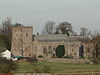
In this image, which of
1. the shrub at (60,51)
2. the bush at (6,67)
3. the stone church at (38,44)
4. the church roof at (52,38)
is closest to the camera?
the bush at (6,67)

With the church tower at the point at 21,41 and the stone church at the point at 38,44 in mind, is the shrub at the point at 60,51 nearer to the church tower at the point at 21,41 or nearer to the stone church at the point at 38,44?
the stone church at the point at 38,44

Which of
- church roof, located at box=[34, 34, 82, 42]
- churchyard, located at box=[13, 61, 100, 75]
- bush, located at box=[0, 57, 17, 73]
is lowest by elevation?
churchyard, located at box=[13, 61, 100, 75]

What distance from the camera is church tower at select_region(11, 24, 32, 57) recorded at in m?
117

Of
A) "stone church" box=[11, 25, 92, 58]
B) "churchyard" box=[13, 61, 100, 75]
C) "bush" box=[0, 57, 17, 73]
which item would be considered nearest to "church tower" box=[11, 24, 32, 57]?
"stone church" box=[11, 25, 92, 58]

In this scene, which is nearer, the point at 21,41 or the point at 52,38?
the point at 21,41

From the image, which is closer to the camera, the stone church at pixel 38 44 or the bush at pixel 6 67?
the bush at pixel 6 67

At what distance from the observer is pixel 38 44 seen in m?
120

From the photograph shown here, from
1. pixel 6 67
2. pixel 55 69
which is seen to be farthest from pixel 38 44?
pixel 6 67

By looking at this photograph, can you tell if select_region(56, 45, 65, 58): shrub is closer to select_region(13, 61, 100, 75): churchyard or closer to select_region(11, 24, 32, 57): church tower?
select_region(11, 24, 32, 57): church tower

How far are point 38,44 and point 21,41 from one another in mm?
5715

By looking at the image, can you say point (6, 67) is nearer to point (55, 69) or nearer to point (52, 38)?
point (55, 69)

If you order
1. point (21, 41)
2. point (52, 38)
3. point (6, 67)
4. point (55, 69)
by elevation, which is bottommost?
point (55, 69)

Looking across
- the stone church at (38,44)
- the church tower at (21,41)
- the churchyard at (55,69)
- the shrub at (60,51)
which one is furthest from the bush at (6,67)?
Result: the stone church at (38,44)

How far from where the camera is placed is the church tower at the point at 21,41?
116750mm
